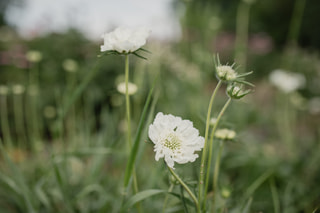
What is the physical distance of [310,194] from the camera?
1.37 metres

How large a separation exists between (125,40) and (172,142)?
0.81 feet

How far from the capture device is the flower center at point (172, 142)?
0.58 metres

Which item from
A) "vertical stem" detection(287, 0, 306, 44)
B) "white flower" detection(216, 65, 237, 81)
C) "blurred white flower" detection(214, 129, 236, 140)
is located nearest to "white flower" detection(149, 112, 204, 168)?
"white flower" detection(216, 65, 237, 81)

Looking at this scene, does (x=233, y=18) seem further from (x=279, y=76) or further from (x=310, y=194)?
(x=310, y=194)

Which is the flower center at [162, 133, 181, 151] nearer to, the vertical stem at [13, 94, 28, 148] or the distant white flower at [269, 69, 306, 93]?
the distant white flower at [269, 69, 306, 93]

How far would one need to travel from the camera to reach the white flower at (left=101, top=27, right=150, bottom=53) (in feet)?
2.02

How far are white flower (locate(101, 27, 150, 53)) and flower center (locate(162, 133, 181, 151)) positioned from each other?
21cm

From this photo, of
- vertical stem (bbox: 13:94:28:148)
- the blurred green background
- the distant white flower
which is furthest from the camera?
vertical stem (bbox: 13:94:28:148)

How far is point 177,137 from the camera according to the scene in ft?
1.96

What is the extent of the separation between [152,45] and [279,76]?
926mm

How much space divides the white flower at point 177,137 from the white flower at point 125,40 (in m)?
0.16

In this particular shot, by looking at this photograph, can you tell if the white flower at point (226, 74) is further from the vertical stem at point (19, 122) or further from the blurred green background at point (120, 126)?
the vertical stem at point (19, 122)

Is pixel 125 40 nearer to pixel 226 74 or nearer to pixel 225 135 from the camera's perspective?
pixel 226 74

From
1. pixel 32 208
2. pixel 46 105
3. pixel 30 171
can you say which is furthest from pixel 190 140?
pixel 46 105
